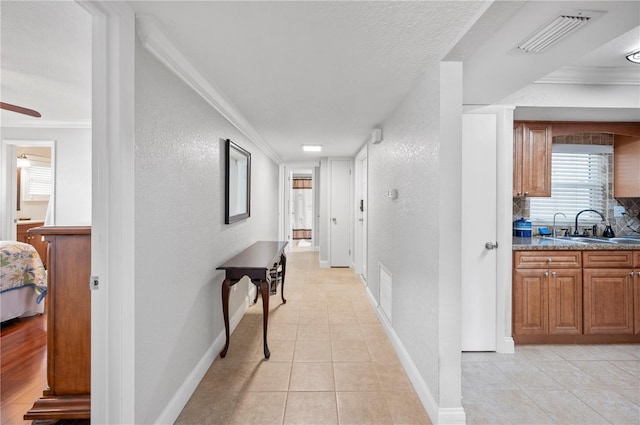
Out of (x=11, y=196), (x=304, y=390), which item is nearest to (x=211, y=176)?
(x=304, y=390)

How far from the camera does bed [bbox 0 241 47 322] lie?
2861 mm

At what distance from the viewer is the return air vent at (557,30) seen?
1.27 meters

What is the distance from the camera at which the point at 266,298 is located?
7.83ft

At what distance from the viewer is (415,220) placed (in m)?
2.06

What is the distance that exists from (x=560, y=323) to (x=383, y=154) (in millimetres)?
2281

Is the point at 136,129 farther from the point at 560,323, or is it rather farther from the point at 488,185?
the point at 560,323

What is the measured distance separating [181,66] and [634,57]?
333 cm

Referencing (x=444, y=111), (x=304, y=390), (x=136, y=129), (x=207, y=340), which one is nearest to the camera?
(x=136, y=129)

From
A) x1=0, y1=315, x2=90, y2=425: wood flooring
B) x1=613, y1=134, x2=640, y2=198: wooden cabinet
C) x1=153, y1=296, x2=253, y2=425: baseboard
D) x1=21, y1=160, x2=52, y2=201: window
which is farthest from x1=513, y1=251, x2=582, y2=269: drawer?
x1=21, y1=160, x2=52, y2=201: window

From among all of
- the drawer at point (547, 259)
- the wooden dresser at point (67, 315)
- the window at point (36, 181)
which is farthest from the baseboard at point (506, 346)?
the window at point (36, 181)

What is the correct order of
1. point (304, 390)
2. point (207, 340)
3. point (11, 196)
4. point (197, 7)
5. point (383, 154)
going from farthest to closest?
point (11, 196) → point (383, 154) → point (207, 340) → point (304, 390) → point (197, 7)

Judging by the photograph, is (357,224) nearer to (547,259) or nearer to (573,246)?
(547,259)

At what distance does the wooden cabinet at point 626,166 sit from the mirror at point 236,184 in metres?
4.13

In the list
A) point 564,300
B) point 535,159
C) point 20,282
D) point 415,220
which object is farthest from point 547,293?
point 20,282
